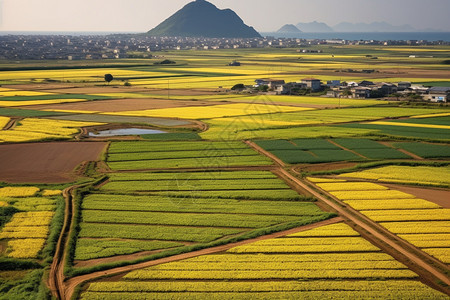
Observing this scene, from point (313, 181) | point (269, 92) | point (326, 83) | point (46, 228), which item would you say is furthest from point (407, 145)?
point (326, 83)

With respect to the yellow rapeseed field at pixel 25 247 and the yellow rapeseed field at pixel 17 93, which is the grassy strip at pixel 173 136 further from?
the yellow rapeseed field at pixel 17 93

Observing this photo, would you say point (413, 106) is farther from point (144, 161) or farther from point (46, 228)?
point (46, 228)

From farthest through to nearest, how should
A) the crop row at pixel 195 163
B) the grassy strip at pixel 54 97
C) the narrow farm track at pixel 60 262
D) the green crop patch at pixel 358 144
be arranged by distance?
1. the grassy strip at pixel 54 97
2. the green crop patch at pixel 358 144
3. the crop row at pixel 195 163
4. the narrow farm track at pixel 60 262

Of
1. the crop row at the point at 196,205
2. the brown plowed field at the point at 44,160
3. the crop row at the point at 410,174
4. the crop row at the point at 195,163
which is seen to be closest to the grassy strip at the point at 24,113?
the brown plowed field at the point at 44,160

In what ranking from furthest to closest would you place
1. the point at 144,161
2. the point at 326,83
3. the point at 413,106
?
the point at 326,83, the point at 413,106, the point at 144,161

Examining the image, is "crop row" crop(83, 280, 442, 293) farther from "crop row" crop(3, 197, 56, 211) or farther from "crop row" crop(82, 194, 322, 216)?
"crop row" crop(3, 197, 56, 211)
